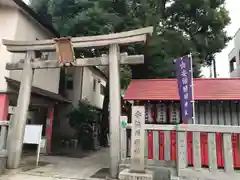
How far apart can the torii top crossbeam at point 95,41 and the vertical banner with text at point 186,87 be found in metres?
1.81

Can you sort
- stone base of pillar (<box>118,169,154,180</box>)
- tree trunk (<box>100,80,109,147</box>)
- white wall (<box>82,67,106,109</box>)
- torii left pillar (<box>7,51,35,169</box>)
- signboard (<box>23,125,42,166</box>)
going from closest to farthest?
stone base of pillar (<box>118,169,154,180</box>) → torii left pillar (<box>7,51,35,169</box>) → signboard (<box>23,125,42,166</box>) → tree trunk (<box>100,80,109,147</box>) → white wall (<box>82,67,106,109</box>)

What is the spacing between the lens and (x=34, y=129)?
1005 cm

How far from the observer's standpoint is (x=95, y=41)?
365 inches

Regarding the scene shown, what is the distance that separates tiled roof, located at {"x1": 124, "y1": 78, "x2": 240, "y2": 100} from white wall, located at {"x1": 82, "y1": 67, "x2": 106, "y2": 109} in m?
10.7

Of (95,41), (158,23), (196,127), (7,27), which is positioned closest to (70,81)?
(7,27)

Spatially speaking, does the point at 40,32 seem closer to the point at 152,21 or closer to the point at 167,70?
the point at 152,21

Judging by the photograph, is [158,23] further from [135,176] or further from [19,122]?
[135,176]

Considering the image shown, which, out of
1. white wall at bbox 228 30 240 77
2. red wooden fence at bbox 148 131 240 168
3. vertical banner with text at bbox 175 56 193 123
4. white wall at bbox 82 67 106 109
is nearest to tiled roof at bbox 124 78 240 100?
vertical banner with text at bbox 175 56 193 123

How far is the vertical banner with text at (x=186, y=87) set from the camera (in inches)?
310

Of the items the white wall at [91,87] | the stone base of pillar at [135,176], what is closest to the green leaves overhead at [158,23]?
the white wall at [91,87]

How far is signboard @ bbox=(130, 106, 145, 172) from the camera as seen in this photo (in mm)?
7004

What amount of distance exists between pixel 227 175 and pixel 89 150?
37.8ft

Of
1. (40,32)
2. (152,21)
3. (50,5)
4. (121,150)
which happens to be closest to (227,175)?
(121,150)

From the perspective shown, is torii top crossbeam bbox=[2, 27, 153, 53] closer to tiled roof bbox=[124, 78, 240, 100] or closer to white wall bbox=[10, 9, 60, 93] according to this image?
white wall bbox=[10, 9, 60, 93]
